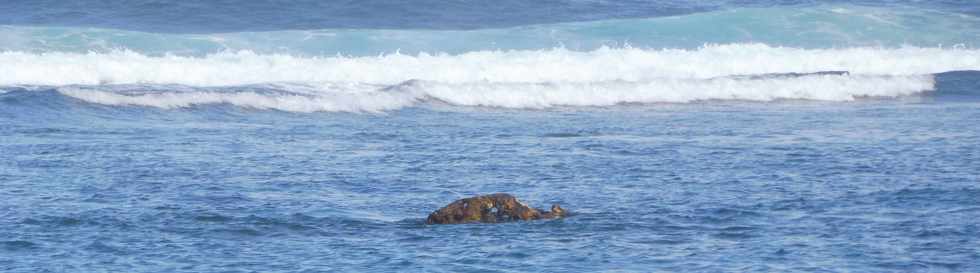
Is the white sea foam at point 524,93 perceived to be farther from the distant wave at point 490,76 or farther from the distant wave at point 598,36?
the distant wave at point 598,36

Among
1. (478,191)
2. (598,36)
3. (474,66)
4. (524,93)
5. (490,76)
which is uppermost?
(598,36)

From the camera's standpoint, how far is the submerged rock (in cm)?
967

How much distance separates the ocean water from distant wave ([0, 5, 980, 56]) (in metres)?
0.12

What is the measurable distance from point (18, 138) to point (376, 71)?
11.6m

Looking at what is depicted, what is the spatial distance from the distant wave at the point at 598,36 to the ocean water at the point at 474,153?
12 cm

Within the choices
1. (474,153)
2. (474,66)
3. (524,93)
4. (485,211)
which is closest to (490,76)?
(474,66)

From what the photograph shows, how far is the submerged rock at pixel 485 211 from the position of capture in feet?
31.7

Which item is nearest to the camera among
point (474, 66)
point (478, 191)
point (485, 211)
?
point (485, 211)

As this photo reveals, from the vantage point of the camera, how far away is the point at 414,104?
19.5 metres

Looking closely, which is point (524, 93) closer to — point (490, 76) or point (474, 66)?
point (490, 76)

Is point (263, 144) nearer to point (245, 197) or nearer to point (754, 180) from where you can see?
point (245, 197)

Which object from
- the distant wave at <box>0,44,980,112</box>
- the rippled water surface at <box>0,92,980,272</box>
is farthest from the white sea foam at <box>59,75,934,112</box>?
the rippled water surface at <box>0,92,980,272</box>

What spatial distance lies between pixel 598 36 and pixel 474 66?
6.72 meters

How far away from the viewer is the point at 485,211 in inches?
385
